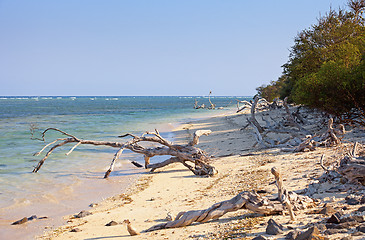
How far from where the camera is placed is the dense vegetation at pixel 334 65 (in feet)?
39.3

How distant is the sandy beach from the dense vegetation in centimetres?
140

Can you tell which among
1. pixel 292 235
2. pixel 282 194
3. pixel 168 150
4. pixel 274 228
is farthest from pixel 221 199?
pixel 168 150

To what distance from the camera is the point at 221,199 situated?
23.4 feet

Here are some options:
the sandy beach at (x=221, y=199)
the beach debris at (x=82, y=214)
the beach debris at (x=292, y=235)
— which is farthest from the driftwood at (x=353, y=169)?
the beach debris at (x=82, y=214)

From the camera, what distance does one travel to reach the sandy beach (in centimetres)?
503

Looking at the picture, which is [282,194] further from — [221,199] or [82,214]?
[82,214]

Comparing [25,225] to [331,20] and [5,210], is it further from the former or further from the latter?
[331,20]

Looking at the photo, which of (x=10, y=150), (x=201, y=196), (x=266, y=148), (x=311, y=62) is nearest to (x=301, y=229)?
(x=201, y=196)

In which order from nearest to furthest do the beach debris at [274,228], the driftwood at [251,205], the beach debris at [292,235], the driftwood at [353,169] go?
the beach debris at [292,235]
the beach debris at [274,228]
the driftwood at [251,205]
the driftwood at [353,169]

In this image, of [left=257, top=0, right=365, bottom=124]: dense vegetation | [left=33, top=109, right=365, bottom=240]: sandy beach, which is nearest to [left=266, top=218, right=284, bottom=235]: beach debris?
[left=33, top=109, right=365, bottom=240]: sandy beach

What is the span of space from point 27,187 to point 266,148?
901 centimetres

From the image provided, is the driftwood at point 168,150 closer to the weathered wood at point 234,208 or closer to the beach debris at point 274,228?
the weathered wood at point 234,208

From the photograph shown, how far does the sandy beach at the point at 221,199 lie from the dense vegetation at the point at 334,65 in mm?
1397

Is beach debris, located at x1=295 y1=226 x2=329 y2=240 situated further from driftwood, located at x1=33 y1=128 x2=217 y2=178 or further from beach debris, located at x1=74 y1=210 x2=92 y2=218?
driftwood, located at x1=33 y1=128 x2=217 y2=178
